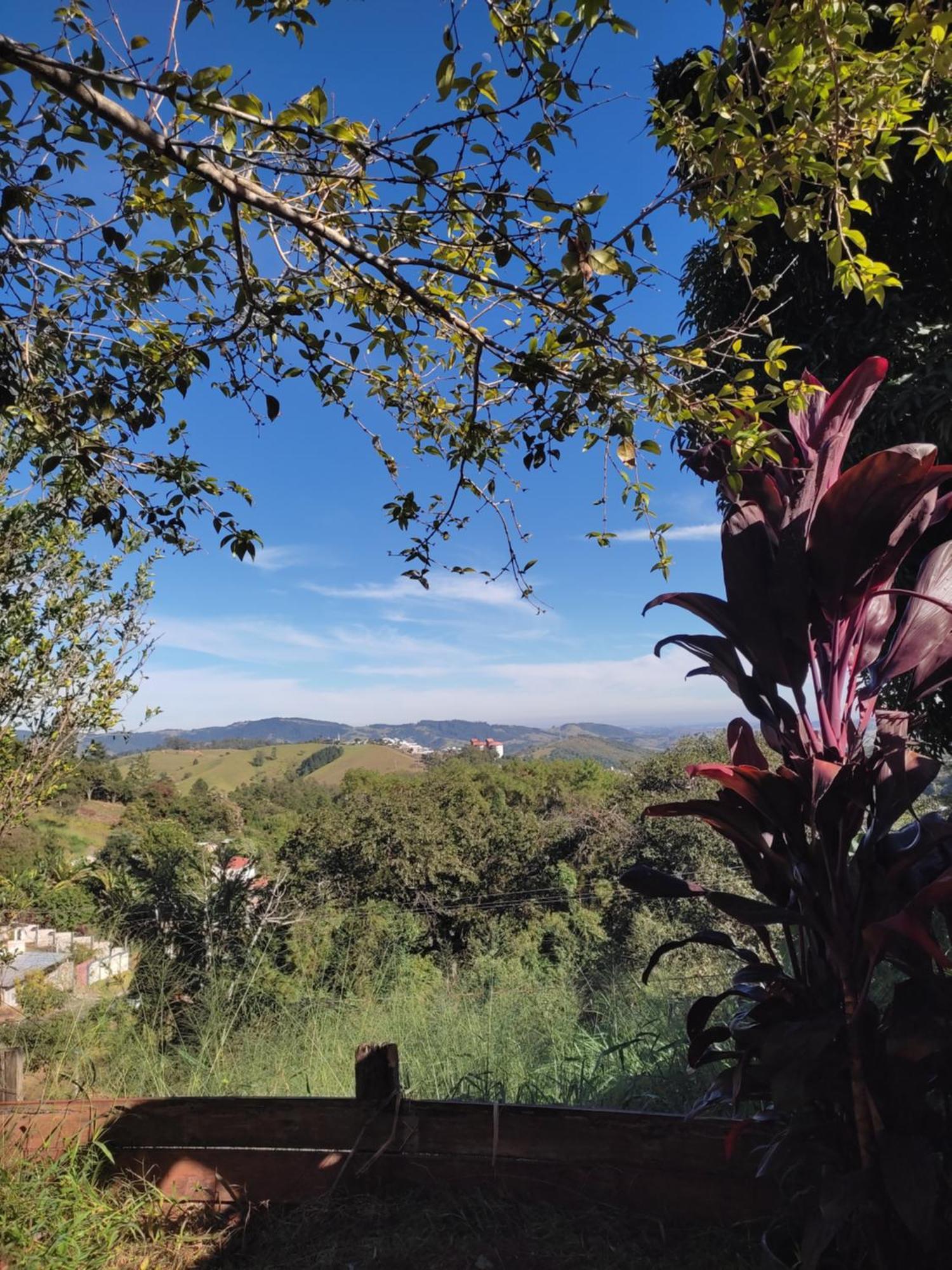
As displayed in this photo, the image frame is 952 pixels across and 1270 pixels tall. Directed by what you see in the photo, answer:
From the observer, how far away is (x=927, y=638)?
1.24 metres

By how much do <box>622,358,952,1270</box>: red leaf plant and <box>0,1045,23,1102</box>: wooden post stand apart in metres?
1.79

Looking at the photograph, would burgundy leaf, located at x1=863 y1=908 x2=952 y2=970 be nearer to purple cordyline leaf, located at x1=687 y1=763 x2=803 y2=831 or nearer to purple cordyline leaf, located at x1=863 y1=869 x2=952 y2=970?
purple cordyline leaf, located at x1=863 y1=869 x2=952 y2=970

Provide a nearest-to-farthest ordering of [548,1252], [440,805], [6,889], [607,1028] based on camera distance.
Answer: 1. [548,1252]
2. [607,1028]
3. [6,889]
4. [440,805]

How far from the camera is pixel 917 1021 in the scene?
1022 mm

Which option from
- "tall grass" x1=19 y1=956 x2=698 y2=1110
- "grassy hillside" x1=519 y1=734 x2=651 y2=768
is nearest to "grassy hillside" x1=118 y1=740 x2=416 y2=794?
"grassy hillside" x1=519 y1=734 x2=651 y2=768

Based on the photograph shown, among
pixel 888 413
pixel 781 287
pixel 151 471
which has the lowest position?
pixel 151 471

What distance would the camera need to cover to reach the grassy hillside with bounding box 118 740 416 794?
26.6m

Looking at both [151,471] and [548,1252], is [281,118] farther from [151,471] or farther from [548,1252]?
[548,1252]

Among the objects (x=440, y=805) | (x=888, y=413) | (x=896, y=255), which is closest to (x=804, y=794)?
(x=888, y=413)

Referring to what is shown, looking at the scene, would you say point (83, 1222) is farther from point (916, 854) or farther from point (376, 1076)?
point (916, 854)

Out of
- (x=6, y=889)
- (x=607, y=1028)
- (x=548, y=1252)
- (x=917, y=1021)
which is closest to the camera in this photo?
(x=917, y=1021)

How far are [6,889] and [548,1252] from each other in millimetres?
2727

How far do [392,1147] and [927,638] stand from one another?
1.61 meters

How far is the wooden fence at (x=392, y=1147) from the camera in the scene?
1484 mm
